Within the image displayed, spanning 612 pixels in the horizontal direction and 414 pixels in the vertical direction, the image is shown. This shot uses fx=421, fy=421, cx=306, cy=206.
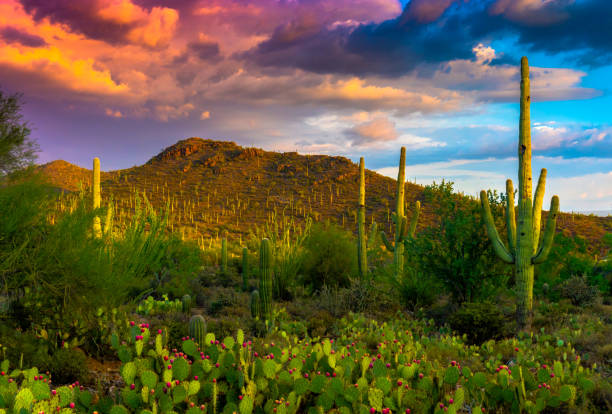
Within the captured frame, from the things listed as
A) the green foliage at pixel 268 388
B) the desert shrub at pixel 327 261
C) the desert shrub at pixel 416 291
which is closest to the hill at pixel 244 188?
the desert shrub at pixel 327 261

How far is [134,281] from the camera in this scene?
27.2 ft

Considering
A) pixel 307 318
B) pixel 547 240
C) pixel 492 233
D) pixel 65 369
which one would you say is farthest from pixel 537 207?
pixel 65 369

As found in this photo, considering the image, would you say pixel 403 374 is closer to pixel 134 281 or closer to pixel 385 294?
pixel 134 281

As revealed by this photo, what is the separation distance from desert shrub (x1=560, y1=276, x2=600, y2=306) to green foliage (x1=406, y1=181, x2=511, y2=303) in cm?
254

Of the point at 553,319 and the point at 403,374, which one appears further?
the point at 553,319

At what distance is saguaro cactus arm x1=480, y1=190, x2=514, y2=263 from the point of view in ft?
32.9

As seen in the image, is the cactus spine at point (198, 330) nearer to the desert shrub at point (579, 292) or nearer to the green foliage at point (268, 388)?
the green foliage at point (268, 388)

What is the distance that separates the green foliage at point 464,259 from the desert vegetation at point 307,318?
0.12 feet

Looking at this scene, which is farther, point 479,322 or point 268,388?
point 479,322

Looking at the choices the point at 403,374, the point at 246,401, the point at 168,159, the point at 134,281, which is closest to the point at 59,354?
the point at 134,281

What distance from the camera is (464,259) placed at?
10750 mm

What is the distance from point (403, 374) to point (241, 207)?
39.2 m

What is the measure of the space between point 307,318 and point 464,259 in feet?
14.0

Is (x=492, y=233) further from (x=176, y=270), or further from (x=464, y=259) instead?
(x=176, y=270)
